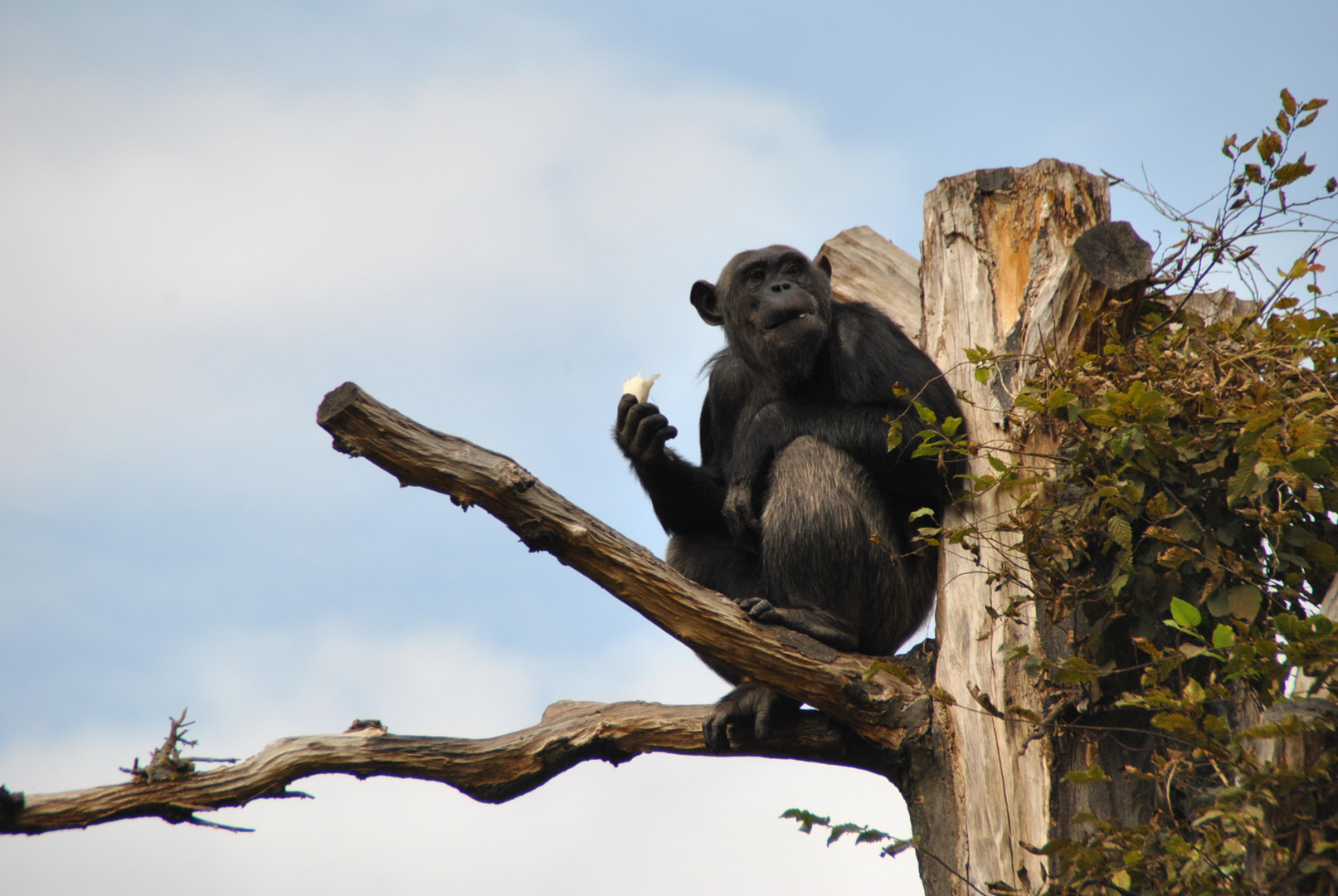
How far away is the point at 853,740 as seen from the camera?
15.6ft

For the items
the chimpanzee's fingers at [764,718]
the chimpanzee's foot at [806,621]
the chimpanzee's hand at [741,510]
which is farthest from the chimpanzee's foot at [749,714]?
the chimpanzee's hand at [741,510]

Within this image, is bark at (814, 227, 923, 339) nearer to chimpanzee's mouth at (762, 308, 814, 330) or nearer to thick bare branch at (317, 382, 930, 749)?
chimpanzee's mouth at (762, 308, 814, 330)

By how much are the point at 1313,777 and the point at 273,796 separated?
3666mm

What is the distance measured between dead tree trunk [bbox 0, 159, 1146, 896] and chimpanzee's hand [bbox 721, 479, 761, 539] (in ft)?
3.29

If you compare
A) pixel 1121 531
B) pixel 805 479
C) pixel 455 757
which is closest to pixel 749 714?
pixel 805 479

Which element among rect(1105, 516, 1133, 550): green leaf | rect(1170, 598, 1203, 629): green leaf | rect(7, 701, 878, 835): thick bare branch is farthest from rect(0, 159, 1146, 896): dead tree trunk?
rect(1170, 598, 1203, 629): green leaf

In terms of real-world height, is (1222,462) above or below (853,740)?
above

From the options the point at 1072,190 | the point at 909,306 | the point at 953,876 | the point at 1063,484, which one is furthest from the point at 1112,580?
the point at 909,306

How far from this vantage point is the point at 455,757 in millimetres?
4492

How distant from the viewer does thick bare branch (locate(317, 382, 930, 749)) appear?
3816 millimetres

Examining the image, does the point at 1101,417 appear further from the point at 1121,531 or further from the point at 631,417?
the point at 631,417

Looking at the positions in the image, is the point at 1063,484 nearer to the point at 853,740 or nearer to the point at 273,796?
the point at 853,740

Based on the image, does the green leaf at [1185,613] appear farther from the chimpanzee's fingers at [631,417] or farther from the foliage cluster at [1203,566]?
the chimpanzee's fingers at [631,417]

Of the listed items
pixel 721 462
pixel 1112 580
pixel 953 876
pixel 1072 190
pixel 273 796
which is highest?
pixel 1072 190
